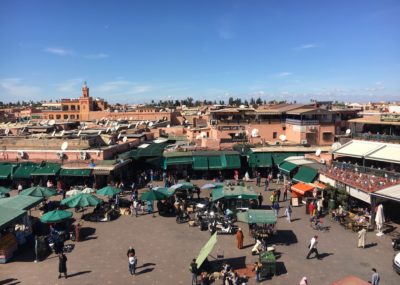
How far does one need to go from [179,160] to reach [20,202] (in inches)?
653

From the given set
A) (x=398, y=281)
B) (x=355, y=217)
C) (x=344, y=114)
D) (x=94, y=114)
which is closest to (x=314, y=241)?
(x=398, y=281)

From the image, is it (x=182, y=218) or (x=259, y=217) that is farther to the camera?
(x=182, y=218)

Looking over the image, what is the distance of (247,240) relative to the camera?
1862 cm

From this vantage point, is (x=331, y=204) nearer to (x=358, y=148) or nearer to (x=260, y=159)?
(x=358, y=148)

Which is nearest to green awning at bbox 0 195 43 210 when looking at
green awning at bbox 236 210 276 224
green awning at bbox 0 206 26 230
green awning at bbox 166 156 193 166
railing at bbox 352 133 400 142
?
green awning at bbox 0 206 26 230

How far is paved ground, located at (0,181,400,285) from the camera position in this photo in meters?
14.6

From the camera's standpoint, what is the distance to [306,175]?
2812 centimetres

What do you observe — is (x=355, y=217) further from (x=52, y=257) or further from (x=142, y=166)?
(x=142, y=166)

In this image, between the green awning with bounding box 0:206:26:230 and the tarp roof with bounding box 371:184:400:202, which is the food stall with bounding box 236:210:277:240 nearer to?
the tarp roof with bounding box 371:184:400:202

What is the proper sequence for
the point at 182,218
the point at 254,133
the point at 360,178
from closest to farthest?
1. the point at 182,218
2. the point at 360,178
3. the point at 254,133

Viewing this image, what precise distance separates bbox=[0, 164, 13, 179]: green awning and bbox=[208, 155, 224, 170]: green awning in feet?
61.0

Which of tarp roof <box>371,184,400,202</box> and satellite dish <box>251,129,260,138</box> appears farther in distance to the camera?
satellite dish <box>251,129,260,138</box>

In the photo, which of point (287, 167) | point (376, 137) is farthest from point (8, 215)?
point (376, 137)

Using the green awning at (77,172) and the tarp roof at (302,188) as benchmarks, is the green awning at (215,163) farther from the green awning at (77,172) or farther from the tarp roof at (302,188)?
the green awning at (77,172)
